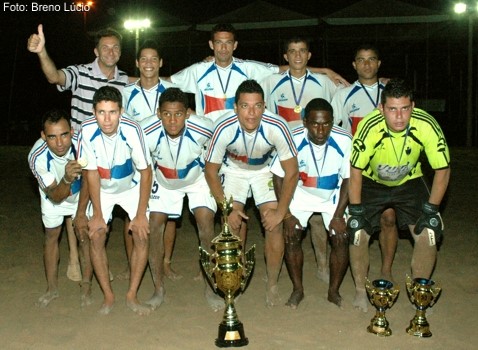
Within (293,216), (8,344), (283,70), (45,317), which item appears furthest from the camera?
(283,70)

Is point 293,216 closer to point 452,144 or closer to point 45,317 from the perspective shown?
point 45,317

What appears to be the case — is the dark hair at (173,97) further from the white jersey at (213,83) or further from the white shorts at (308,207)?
the white shorts at (308,207)

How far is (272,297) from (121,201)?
1524 mm

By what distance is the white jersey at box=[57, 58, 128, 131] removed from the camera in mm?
6746

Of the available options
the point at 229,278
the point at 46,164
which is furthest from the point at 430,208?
the point at 46,164

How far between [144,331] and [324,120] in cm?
221

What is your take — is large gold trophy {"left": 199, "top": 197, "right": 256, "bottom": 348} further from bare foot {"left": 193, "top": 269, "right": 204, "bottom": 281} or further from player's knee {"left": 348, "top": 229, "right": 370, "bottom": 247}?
bare foot {"left": 193, "top": 269, "right": 204, "bottom": 281}

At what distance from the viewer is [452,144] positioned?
1764cm

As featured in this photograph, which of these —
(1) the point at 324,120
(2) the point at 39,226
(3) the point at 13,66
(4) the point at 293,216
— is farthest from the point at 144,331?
(3) the point at 13,66

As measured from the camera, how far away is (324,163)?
605 centimetres

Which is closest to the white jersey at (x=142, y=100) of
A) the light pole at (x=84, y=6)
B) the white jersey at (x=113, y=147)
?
the white jersey at (x=113, y=147)

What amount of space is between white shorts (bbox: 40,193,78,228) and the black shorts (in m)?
2.55

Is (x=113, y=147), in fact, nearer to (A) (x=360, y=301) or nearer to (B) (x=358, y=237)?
(B) (x=358, y=237)

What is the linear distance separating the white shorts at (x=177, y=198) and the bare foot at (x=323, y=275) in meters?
1.22
